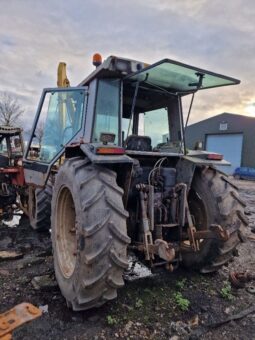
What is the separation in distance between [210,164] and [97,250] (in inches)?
67.9

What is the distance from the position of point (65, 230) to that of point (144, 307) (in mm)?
1193

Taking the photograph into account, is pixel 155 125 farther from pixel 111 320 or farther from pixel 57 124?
pixel 111 320

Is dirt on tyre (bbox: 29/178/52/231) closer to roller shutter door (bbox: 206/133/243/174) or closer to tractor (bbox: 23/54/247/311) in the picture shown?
tractor (bbox: 23/54/247/311)

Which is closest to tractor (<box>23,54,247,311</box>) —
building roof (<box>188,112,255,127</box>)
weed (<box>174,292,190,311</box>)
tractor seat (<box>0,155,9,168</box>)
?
weed (<box>174,292,190,311</box>)

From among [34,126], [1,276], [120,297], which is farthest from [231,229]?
[34,126]

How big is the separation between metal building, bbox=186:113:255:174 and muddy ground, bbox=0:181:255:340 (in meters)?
22.1

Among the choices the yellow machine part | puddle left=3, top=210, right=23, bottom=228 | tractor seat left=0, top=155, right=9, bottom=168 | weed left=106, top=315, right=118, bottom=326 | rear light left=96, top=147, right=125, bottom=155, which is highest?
rear light left=96, top=147, right=125, bottom=155

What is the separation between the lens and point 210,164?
3.59 m

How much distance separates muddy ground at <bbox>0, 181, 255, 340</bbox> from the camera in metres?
2.71

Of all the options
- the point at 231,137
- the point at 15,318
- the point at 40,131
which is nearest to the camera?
the point at 15,318

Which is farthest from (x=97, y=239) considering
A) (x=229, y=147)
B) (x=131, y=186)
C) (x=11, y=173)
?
(x=229, y=147)

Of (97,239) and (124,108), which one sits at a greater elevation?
(124,108)

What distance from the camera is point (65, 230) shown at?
3564 mm

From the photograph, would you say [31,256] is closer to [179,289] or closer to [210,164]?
[179,289]
